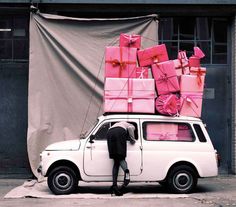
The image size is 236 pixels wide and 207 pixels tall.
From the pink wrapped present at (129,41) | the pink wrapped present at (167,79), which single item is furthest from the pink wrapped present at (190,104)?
the pink wrapped present at (129,41)

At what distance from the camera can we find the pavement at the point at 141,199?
435 inches

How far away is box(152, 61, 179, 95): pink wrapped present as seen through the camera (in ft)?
41.4

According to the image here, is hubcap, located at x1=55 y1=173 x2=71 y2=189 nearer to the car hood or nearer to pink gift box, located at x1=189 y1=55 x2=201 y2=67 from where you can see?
the car hood

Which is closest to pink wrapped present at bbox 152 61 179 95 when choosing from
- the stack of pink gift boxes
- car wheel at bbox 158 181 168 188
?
the stack of pink gift boxes

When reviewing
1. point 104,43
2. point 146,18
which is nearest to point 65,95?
point 104,43

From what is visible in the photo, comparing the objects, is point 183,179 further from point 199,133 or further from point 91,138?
point 91,138

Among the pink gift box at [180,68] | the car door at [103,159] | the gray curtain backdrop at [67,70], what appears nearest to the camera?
the car door at [103,159]

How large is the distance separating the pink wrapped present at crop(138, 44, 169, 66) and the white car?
51.1 inches

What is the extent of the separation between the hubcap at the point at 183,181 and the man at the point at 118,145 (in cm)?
112

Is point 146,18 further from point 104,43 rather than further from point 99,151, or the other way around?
point 99,151

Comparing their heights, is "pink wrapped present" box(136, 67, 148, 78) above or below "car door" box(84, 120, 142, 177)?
above

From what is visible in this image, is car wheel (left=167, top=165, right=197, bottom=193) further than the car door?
Yes

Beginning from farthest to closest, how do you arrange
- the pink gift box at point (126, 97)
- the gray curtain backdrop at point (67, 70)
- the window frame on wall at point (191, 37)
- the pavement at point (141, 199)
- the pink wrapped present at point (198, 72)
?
the window frame on wall at point (191, 37)
the gray curtain backdrop at point (67, 70)
the pink wrapped present at point (198, 72)
the pink gift box at point (126, 97)
the pavement at point (141, 199)

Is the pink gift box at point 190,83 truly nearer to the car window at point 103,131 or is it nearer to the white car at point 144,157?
the white car at point 144,157
